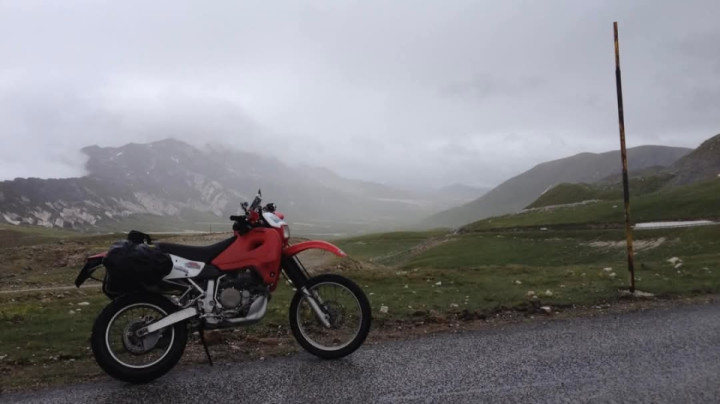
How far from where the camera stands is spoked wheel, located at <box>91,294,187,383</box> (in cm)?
708

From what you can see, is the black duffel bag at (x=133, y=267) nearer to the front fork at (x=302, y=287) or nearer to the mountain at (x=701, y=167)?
the front fork at (x=302, y=287)

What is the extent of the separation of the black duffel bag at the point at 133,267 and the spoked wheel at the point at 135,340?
248 millimetres

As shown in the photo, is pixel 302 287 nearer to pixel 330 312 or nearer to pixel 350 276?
pixel 330 312

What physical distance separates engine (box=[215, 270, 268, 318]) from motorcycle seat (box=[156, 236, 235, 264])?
0.41 metres

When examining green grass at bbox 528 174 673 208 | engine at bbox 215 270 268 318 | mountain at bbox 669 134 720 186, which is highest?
mountain at bbox 669 134 720 186

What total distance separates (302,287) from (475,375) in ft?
10.1

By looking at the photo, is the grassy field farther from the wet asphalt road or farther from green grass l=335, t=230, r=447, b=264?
green grass l=335, t=230, r=447, b=264

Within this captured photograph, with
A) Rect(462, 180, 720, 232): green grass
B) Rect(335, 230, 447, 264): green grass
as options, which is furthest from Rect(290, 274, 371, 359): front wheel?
Rect(462, 180, 720, 232): green grass

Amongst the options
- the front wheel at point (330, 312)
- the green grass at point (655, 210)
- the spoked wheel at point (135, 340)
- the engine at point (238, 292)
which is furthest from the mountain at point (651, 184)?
the spoked wheel at point (135, 340)

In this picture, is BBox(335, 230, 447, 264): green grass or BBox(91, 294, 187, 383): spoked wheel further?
BBox(335, 230, 447, 264): green grass

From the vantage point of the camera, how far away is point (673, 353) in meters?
7.56

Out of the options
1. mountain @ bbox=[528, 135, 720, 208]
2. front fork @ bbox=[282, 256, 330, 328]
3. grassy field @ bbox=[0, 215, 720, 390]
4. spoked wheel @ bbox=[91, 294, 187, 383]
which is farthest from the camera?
mountain @ bbox=[528, 135, 720, 208]

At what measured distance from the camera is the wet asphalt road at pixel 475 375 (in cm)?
621

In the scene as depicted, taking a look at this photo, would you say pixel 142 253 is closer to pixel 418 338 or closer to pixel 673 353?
pixel 418 338
